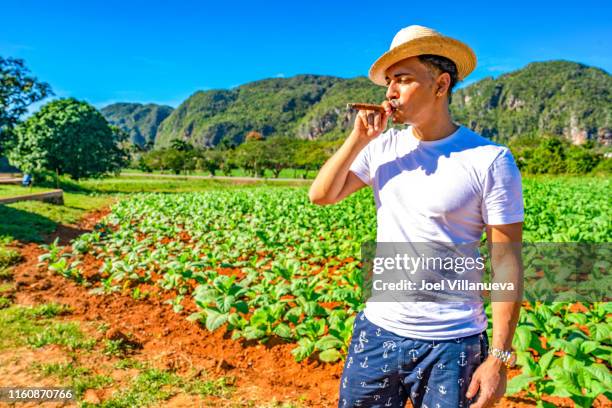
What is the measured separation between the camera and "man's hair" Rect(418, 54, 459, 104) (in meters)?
1.84

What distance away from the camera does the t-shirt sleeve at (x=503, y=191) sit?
1616 millimetres

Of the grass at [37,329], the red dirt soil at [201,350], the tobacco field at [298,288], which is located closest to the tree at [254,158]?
the tobacco field at [298,288]

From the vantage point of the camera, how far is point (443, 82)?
6.10 feet

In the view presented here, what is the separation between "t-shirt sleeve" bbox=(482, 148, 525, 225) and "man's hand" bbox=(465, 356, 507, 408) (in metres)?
0.57

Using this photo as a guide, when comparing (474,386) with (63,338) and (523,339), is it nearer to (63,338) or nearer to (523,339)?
(523,339)

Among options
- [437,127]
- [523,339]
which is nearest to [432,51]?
[437,127]

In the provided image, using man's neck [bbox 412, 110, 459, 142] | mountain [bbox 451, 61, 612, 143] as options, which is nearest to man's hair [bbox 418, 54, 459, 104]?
man's neck [bbox 412, 110, 459, 142]

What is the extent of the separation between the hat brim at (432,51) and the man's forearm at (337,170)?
355mm

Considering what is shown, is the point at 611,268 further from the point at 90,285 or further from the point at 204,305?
the point at 90,285

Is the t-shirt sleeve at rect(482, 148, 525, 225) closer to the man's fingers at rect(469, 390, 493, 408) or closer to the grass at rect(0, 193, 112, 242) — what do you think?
the man's fingers at rect(469, 390, 493, 408)

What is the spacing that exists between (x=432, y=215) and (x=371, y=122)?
1.56 feet

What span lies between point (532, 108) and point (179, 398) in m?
205

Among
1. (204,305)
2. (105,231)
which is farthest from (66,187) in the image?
(204,305)

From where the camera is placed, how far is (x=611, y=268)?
630 cm
